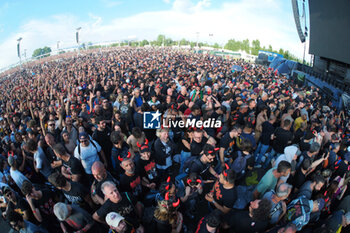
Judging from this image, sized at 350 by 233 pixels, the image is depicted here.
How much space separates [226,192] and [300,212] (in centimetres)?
105

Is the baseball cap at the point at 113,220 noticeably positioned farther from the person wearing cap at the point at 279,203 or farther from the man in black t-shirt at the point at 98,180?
the person wearing cap at the point at 279,203

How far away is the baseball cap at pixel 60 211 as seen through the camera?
2.04 meters

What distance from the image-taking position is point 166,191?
232cm

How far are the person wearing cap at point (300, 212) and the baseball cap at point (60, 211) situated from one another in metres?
2.93

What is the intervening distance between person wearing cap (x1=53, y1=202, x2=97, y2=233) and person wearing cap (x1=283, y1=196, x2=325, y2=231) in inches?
108

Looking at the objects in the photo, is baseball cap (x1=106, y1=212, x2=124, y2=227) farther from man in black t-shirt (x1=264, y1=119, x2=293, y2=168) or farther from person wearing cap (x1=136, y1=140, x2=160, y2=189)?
man in black t-shirt (x1=264, y1=119, x2=293, y2=168)

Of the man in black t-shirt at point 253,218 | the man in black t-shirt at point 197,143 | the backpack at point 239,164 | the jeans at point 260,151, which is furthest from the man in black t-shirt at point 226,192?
the jeans at point 260,151

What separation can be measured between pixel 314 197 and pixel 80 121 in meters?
5.34

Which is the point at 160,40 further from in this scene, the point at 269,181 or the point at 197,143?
the point at 269,181

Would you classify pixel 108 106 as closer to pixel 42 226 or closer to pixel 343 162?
pixel 42 226

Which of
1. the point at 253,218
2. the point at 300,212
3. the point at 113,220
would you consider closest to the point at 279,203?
the point at 300,212

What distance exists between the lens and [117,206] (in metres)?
2.33

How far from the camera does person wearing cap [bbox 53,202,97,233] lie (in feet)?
6.82

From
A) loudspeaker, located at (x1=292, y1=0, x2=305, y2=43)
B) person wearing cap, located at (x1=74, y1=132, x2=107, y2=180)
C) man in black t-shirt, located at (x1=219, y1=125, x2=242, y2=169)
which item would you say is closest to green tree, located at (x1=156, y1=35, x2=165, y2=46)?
loudspeaker, located at (x1=292, y1=0, x2=305, y2=43)
